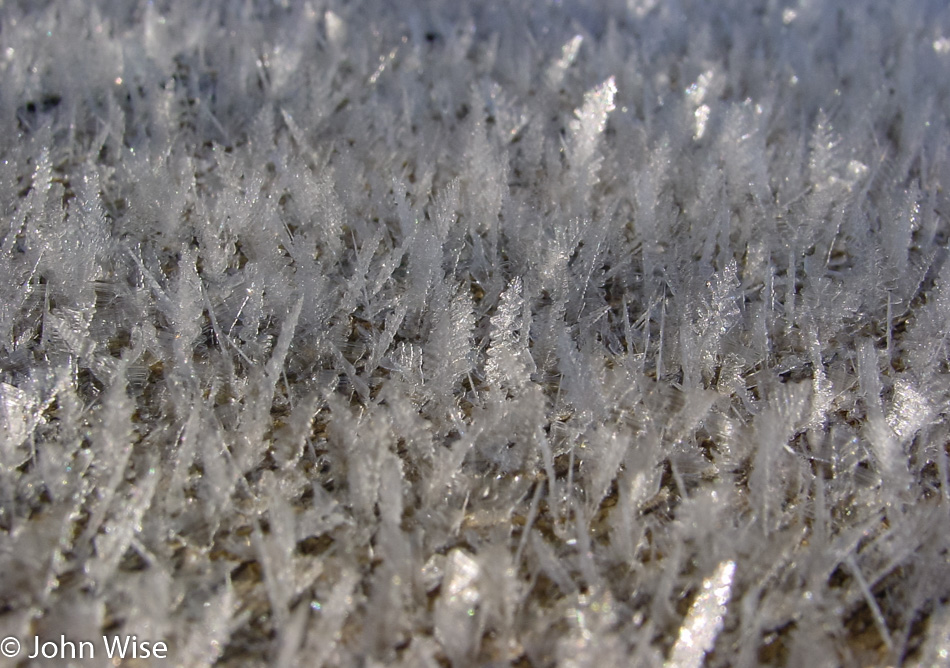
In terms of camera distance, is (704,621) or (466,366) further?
(466,366)

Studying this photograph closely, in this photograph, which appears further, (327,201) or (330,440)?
(327,201)

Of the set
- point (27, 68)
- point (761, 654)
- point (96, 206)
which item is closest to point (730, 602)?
point (761, 654)

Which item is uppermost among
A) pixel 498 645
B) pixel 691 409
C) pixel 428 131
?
pixel 428 131

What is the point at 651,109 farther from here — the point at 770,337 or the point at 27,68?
the point at 27,68

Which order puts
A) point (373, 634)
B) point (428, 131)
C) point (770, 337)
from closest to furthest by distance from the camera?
point (373, 634)
point (770, 337)
point (428, 131)
